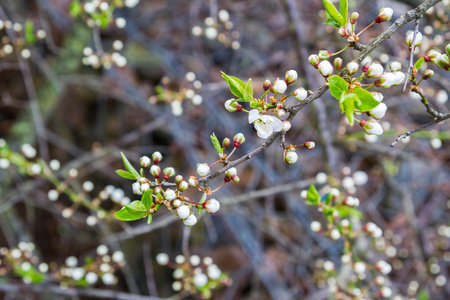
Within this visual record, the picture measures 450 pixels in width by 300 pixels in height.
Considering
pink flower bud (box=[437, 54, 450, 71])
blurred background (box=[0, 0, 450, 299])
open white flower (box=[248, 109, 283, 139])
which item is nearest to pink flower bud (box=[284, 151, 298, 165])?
open white flower (box=[248, 109, 283, 139])

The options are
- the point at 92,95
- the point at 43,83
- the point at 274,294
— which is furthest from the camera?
the point at 92,95

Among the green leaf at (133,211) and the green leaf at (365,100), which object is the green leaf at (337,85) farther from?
the green leaf at (133,211)

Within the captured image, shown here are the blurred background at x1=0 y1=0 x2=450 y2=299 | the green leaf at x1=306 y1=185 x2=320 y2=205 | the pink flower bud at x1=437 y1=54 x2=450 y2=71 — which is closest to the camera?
the pink flower bud at x1=437 y1=54 x2=450 y2=71

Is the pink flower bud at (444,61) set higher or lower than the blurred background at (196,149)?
higher

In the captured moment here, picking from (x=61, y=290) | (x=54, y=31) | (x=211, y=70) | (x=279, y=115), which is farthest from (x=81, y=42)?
(x=279, y=115)

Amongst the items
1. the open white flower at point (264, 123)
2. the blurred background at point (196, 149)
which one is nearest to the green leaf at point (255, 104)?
the open white flower at point (264, 123)

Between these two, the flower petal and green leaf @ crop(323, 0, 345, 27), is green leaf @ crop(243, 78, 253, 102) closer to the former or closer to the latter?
the flower petal

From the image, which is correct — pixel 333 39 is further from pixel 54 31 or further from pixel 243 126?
pixel 54 31
